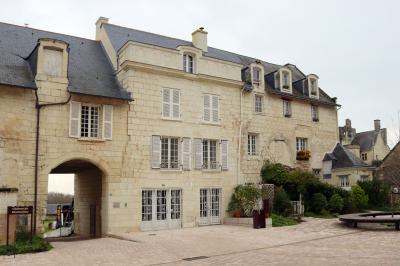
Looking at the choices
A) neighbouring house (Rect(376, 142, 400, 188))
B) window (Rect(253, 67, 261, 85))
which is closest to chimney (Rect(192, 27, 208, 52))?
window (Rect(253, 67, 261, 85))

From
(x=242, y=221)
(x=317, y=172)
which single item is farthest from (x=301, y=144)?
(x=242, y=221)

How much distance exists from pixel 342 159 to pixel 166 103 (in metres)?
12.6

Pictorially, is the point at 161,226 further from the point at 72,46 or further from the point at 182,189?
the point at 72,46

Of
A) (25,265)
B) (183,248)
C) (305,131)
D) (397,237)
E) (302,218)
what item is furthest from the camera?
(305,131)

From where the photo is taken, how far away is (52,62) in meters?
16.4

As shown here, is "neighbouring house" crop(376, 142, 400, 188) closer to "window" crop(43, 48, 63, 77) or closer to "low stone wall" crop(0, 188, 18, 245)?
"window" crop(43, 48, 63, 77)

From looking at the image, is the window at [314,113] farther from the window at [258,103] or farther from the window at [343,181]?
the window at [258,103]

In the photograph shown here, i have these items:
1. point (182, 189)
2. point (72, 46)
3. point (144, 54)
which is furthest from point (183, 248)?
point (72, 46)

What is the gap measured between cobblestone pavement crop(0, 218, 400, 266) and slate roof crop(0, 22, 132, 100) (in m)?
6.00

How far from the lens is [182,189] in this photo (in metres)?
19.0

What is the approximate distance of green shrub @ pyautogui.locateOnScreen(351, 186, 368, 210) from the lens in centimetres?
2334

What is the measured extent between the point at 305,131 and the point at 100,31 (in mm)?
12941

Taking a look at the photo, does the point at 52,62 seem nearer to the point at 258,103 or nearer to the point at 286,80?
the point at 258,103

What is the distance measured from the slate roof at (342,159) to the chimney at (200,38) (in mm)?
10427
